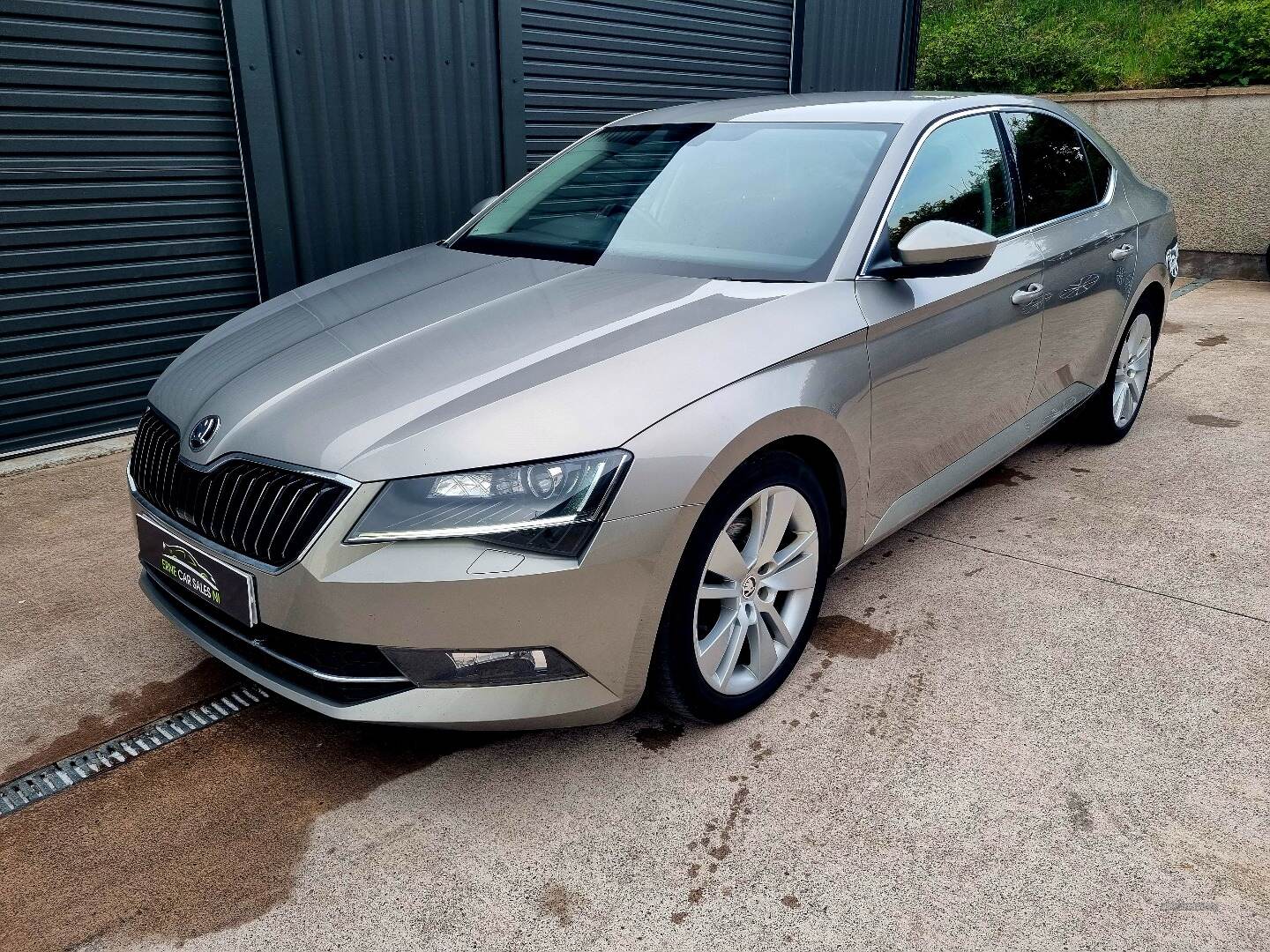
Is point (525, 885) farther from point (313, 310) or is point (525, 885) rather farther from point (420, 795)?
point (313, 310)

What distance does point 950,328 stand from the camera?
314 centimetres

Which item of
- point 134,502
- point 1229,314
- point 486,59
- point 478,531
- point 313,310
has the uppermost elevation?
point 486,59

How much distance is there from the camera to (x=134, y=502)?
2711 mm

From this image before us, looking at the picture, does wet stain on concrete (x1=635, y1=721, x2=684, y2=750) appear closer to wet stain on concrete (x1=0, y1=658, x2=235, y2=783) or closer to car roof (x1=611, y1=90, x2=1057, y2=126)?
wet stain on concrete (x1=0, y1=658, x2=235, y2=783)

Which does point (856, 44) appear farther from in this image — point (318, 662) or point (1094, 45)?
point (318, 662)

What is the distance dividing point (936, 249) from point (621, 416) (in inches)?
46.4

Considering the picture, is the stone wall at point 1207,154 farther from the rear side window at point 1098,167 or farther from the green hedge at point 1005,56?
the rear side window at point 1098,167

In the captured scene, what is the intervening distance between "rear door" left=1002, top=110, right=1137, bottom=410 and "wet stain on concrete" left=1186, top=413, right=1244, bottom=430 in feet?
A: 3.70

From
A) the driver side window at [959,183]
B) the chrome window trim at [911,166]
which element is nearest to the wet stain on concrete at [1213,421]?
the chrome window trim at [911,166]

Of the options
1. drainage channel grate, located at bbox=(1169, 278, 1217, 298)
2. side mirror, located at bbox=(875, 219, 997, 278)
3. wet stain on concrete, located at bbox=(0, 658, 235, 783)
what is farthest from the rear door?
drainage channel grate, located at bbox=(1169, 278, 1217, 298)

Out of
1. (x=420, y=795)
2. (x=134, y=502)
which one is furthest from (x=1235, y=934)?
(x=134, y=502)

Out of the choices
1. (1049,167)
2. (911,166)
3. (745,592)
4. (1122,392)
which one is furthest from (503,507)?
(1122,392)

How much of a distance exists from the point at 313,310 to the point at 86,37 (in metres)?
2.61

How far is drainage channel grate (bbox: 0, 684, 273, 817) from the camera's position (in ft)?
7.97
